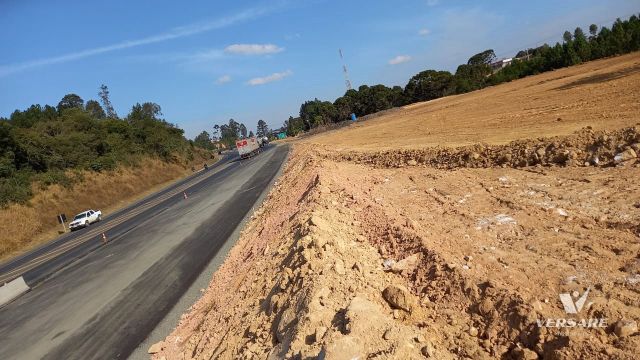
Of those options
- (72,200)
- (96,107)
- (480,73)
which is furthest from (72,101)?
(480,73)

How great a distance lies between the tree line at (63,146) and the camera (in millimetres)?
43625

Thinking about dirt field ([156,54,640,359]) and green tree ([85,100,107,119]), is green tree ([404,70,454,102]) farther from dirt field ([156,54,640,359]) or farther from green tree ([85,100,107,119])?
green tree ([85,100,107,119])

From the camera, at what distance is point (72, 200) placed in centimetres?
4484

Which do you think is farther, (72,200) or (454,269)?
(72,200)

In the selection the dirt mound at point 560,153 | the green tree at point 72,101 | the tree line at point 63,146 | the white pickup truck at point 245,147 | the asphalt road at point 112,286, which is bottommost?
the asphalt road at point 112,286

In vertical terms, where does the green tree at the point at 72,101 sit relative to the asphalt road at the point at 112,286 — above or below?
above

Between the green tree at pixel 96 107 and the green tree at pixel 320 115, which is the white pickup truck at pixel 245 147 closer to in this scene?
the green tree at pixel 320 115

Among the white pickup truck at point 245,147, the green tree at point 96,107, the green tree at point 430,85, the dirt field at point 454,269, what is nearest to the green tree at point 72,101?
the green tree at point 96,107

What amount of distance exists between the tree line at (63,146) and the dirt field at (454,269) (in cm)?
3991

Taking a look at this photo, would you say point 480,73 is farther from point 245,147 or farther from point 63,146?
point 63,146

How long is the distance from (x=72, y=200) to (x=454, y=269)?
157 feet

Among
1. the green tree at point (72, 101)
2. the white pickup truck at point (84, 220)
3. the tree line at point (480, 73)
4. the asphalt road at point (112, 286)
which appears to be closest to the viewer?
the asphalt road at point (112, 286)

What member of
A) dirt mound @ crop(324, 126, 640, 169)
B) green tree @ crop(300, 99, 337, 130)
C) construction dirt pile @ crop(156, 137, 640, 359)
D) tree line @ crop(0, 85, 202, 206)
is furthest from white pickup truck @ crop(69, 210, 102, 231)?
green tree @ crop(300, 99, 337, 130)

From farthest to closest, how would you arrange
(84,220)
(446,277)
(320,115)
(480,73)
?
1. (320,115)
2. (480,73)
3. (84,220)
4. (446,277)
